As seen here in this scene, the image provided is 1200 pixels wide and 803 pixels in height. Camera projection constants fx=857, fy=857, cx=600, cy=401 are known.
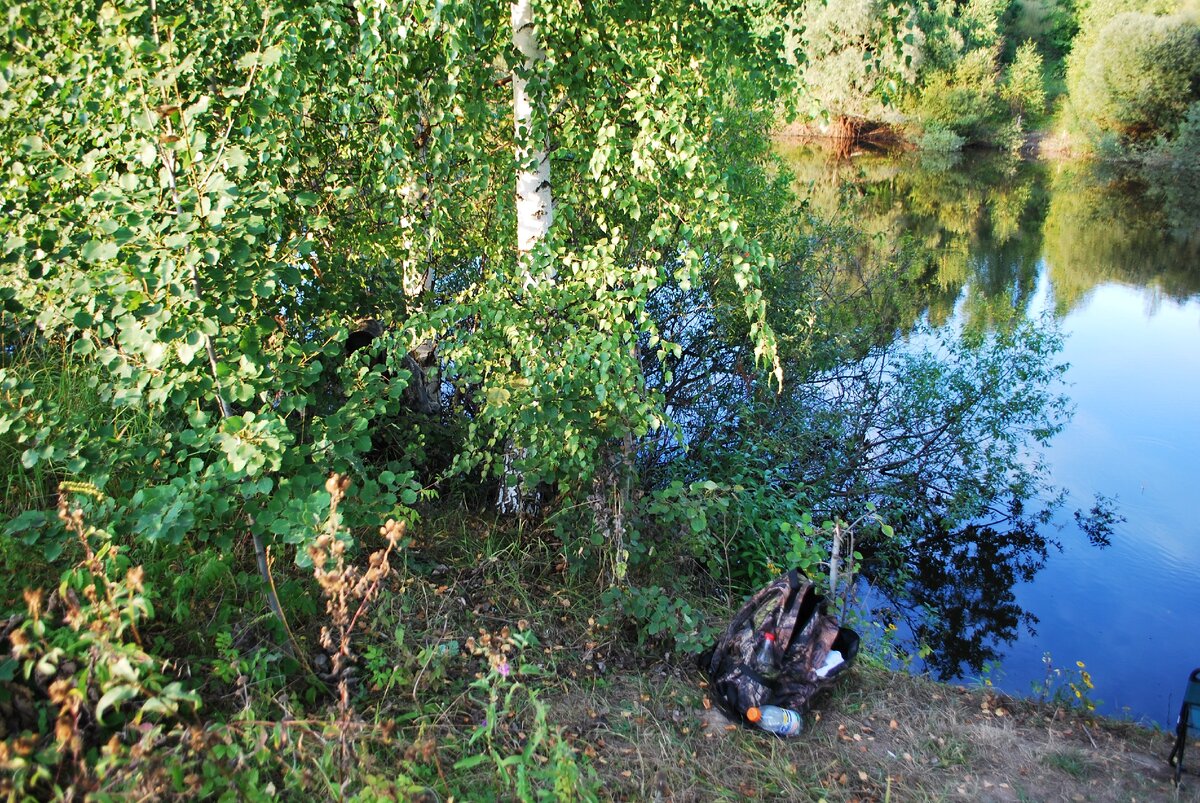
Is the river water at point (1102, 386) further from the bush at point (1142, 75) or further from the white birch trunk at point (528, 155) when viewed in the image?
the bush at point (1142, 75)

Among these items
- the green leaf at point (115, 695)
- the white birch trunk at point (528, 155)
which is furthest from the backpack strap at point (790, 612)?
the green leaf at point (115, 695)

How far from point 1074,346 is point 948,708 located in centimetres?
934

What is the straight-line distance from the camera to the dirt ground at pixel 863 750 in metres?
2.98

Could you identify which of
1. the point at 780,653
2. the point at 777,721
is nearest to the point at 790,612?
the point at 780,653

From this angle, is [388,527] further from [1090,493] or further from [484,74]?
[1090,493]

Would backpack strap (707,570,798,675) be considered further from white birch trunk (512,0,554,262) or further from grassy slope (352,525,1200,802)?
white birch trunk (512,0,554,262)

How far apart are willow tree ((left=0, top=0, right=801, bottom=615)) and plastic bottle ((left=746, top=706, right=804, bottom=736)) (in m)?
1.20

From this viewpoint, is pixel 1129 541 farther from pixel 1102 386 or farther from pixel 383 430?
pixel 383 430

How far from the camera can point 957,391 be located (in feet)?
23.6

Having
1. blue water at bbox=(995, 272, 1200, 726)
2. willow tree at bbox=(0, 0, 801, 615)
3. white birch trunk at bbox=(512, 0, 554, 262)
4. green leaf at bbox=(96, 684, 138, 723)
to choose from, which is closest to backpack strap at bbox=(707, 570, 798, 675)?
willow tree at bbox=(0, 0, 801, 615)

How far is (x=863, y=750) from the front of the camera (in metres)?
3.29

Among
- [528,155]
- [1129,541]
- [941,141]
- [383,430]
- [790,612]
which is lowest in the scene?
[1129,541]

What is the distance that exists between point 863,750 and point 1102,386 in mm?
8607

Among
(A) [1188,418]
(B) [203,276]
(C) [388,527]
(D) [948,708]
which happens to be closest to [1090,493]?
(A) [1188,418]
